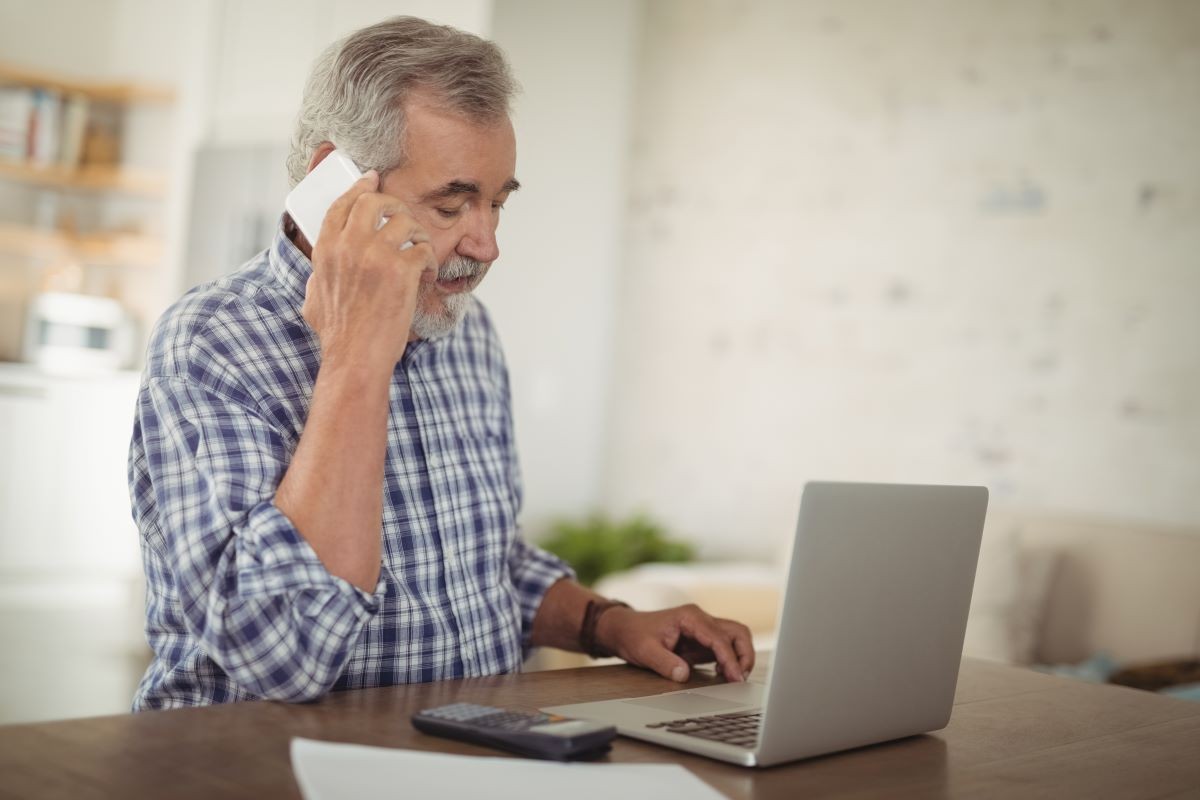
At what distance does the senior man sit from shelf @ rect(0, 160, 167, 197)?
12.9 feet

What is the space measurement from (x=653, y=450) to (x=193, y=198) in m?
2.11

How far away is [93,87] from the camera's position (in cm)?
523

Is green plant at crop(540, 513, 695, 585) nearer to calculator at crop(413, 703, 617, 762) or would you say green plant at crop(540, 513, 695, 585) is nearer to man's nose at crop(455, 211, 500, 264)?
man's nose at crop(455, 211, 500, 264)

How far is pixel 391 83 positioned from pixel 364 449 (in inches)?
Result: 20.3

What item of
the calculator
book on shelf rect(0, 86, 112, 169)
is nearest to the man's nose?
the calculator

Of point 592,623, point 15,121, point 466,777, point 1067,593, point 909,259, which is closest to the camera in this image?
point 466,777

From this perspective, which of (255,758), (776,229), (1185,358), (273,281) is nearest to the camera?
(255,758)

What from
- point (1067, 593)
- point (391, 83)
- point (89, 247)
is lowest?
point (1067, 593)

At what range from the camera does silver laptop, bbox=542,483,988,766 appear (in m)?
0.96

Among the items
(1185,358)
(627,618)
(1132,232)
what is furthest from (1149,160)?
(627,618)

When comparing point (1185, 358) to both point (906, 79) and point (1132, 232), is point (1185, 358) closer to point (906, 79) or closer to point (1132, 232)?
point (1132, 232)

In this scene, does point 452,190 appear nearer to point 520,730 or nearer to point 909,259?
point 520,730

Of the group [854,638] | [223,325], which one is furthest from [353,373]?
[854,638]

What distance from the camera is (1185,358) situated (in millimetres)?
3520
